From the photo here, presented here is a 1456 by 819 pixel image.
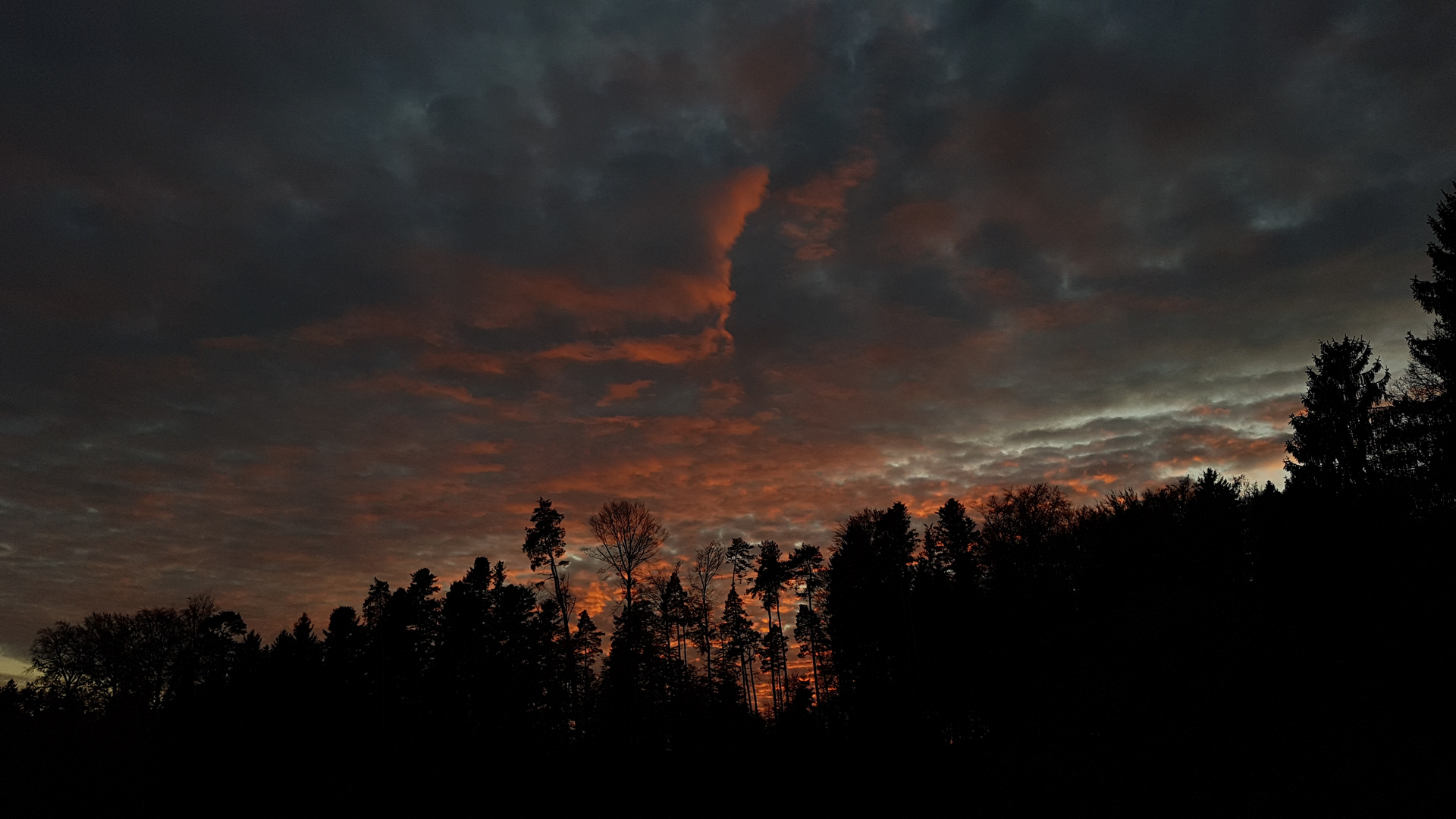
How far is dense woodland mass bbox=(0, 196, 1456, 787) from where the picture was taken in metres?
35.2

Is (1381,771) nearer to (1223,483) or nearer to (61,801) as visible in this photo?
(1223,483)

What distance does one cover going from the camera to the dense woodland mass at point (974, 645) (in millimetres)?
35219

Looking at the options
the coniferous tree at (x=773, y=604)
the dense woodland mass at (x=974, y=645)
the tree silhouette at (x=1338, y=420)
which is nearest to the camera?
the dense woodland mass at (x=974, y=645)

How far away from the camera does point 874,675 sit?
205 ft

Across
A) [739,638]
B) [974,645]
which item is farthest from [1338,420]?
[739,638]

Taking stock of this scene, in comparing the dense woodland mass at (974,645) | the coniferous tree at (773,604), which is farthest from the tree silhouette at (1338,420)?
the coniferous tree at (773,604)

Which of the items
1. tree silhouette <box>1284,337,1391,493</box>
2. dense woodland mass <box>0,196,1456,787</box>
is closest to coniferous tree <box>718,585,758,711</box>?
dense woodland mass <box>0,196,1456,787</box>

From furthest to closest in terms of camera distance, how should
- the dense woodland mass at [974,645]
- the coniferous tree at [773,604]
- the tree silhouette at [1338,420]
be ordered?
the coniferous tree at [773,604] → the tree silhouette at [1338,420] → the dense woodland mass at [974,645]

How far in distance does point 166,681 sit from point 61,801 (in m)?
39.2

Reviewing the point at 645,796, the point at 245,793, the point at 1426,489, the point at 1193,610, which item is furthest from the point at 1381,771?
the point at 245,793

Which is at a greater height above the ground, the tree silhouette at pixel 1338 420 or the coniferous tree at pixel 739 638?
the tree silhouette at pixel 1338 420

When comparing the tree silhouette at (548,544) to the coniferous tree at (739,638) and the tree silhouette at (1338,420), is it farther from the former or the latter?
the tree silhouette at (1338,420)

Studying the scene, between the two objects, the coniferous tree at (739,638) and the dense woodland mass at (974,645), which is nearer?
the dense woodland mass at (974,645)

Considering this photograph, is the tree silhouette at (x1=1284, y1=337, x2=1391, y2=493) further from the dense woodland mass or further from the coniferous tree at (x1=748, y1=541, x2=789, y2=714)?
the coniferous tree at (x1=748, y1=541, x2=789, y2=714)
